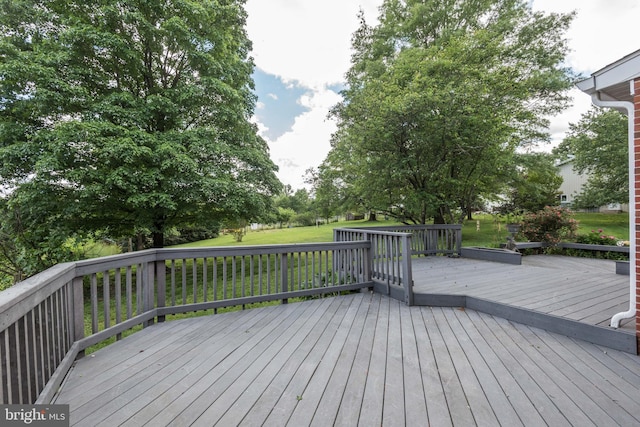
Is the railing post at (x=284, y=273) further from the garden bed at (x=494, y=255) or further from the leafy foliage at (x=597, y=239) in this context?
the leafy foliage at (x=597, y=239)

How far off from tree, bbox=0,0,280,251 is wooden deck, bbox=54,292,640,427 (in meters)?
4.18

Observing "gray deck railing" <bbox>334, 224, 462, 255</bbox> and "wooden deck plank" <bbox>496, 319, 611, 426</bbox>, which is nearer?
"wooden deck plank" <bbox>496, 319, 611, 426</bbox>

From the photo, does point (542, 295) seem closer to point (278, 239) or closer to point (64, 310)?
point (64, 310)

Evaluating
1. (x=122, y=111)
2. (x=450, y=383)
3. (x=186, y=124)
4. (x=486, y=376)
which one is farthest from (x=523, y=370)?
(x=186, y=124)

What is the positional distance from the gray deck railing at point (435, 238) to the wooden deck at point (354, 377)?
3664 mm

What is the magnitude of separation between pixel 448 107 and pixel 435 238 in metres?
3.64

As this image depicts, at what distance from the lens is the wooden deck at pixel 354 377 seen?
5.20ft

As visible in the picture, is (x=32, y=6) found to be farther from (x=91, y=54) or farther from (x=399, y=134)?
(x=399, y=134)

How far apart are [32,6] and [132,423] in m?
9.31

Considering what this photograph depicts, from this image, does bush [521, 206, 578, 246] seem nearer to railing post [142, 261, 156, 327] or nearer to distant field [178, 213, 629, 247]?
distant field [178, 213, 629, 247]

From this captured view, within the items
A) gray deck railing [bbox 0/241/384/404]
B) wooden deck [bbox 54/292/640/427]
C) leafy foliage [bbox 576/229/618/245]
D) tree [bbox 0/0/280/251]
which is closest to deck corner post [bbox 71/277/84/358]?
gray deck railing [bbox 0/241/384/404]

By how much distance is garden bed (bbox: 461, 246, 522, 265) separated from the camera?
18.4 ft

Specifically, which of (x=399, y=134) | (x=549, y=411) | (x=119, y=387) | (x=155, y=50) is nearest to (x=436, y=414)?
(x=549, y=411)

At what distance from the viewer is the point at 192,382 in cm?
193
